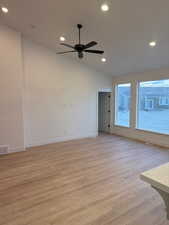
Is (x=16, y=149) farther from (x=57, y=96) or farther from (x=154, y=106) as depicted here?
(x=154, y=106)

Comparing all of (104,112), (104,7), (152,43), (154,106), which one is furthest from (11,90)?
(154,106)

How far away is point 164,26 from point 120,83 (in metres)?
3.65

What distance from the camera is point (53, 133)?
19.6 feet

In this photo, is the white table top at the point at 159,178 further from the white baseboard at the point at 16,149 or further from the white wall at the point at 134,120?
the white wall at the point at 134,120

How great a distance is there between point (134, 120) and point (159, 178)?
5787mm

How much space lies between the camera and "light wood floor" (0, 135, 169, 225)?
219 centimetres

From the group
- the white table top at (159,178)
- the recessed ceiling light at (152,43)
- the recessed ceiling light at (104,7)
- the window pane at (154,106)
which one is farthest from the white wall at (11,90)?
the white table top at (159,178)

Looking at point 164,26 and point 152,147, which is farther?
point 152,147

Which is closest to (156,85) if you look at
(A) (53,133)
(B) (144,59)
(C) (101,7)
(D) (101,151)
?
(B) (144,59)

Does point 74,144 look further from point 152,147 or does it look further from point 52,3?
point 52,3

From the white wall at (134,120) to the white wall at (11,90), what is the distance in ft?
13.8

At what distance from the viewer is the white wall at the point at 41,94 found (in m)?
4.73

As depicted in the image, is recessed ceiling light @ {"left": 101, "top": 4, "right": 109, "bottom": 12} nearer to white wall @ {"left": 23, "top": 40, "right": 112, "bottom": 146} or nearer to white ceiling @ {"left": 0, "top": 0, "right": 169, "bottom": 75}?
white ceiling @ {"left": 0, "top": 0, "right": 169, "bottom": 75}

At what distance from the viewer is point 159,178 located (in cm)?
88
